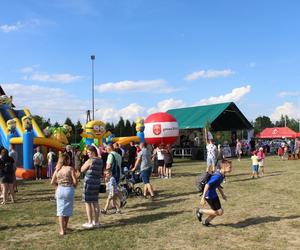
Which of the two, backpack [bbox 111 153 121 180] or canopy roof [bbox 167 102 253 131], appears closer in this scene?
backpack [bbox 111 153 121 180]

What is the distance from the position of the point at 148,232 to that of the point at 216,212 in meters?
1.32

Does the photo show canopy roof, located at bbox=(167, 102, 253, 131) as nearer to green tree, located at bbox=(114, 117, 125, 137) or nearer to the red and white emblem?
the red and white emblem

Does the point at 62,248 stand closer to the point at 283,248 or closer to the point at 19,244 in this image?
the point at 19,244

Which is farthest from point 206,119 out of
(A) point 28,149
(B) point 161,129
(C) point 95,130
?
(A) point 28,149

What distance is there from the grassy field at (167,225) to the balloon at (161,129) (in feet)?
38.0

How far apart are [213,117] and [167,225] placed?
24.4 meters

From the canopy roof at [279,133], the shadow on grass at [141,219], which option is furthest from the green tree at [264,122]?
the shadow on grass at [141,219]

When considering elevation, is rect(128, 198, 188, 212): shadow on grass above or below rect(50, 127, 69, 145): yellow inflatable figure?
below

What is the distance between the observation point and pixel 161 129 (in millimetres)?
23734

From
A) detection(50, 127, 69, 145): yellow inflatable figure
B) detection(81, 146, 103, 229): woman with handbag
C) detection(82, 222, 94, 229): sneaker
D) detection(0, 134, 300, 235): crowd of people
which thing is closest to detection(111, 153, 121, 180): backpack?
detection(0, 134, 300, 235): crowd of people

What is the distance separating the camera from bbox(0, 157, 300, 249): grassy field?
22.0ft

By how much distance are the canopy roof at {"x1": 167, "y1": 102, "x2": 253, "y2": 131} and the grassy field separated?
20233 millimetres

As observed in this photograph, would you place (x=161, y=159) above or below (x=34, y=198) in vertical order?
above

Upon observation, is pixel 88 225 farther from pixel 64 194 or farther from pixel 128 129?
pixel 128 129
